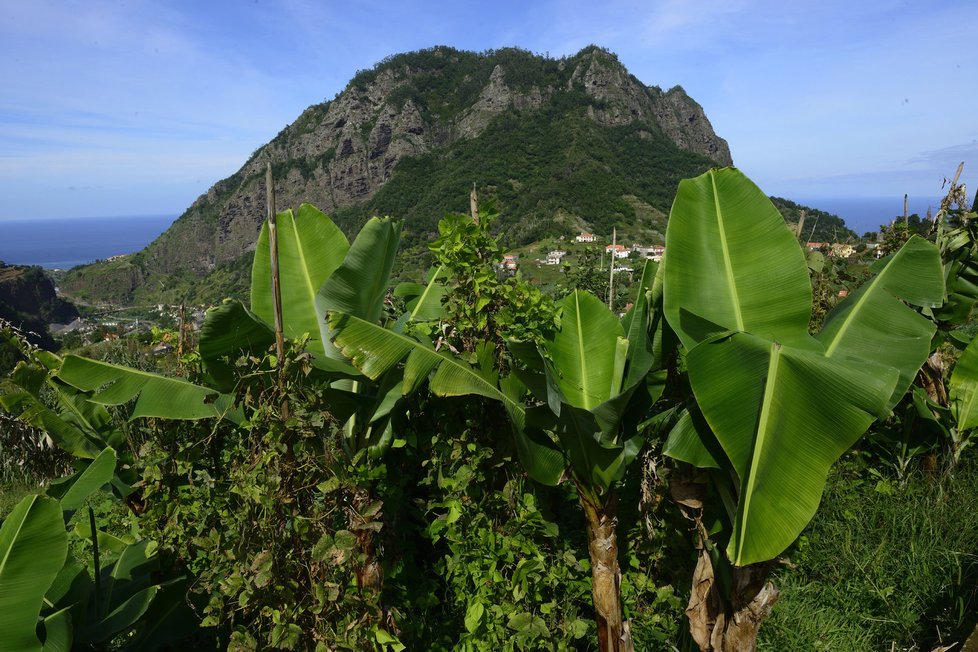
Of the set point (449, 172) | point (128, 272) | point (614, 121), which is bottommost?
point (128, 272)

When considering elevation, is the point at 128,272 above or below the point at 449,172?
below

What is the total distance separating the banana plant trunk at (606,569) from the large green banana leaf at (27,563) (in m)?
2.14

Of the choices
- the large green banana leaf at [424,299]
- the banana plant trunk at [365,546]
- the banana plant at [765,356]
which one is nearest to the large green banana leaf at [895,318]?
the banana plant at [765,356]

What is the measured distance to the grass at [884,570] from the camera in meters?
3.09

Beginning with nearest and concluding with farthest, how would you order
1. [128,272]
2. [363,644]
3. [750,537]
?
[750,537] → [363,644] → [128,272]

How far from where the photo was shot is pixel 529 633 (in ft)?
8.36

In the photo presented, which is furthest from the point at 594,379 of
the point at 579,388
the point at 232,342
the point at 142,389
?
the point at 142,389

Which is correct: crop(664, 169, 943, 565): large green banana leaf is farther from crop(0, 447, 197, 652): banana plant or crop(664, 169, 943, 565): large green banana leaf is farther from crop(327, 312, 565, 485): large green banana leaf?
crop(0, 447, 197, 652): banana plant

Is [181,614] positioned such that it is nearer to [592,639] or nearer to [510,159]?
[592,639]

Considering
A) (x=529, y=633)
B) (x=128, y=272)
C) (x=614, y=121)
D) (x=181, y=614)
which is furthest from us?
(x=128, y=272)

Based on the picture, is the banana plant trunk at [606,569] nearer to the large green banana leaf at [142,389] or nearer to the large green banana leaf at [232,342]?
the large green banana leaf at [232,342]

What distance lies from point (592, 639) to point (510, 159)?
76.4m

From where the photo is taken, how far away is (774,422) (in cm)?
208

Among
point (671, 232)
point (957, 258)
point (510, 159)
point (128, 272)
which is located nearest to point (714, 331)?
point (671, 232)
